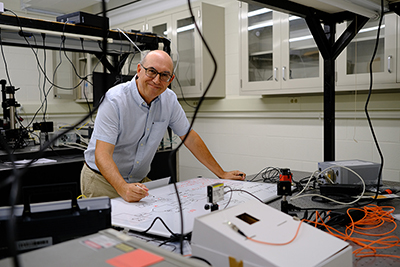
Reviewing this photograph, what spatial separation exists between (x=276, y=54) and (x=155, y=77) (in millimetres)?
1396

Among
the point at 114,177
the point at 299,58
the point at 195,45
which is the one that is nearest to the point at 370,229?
the point at 114,177

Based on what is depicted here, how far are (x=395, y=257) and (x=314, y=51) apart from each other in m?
1.95

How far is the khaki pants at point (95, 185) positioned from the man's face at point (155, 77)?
50cm

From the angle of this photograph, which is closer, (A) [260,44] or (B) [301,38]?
(B) [301,38]

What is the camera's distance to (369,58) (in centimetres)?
230

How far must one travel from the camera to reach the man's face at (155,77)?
1715 millimetres

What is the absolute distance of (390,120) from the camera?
8.18 feet

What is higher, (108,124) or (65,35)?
(65,35)

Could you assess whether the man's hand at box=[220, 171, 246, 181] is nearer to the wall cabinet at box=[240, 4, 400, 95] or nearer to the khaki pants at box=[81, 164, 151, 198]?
the khaki pants at box=[81, 164, 151, 198]

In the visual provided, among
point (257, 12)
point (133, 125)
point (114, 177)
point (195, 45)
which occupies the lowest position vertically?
point (114, 177)

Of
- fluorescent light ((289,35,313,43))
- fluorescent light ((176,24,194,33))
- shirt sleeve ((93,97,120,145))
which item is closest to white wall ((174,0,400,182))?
fluorescent light ((176,24,194,33))

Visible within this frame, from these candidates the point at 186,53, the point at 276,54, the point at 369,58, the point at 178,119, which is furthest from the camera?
the point at 186,53

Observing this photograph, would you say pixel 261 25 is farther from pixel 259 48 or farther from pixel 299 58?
pixel 299 58

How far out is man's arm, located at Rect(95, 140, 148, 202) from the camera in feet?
4.41
